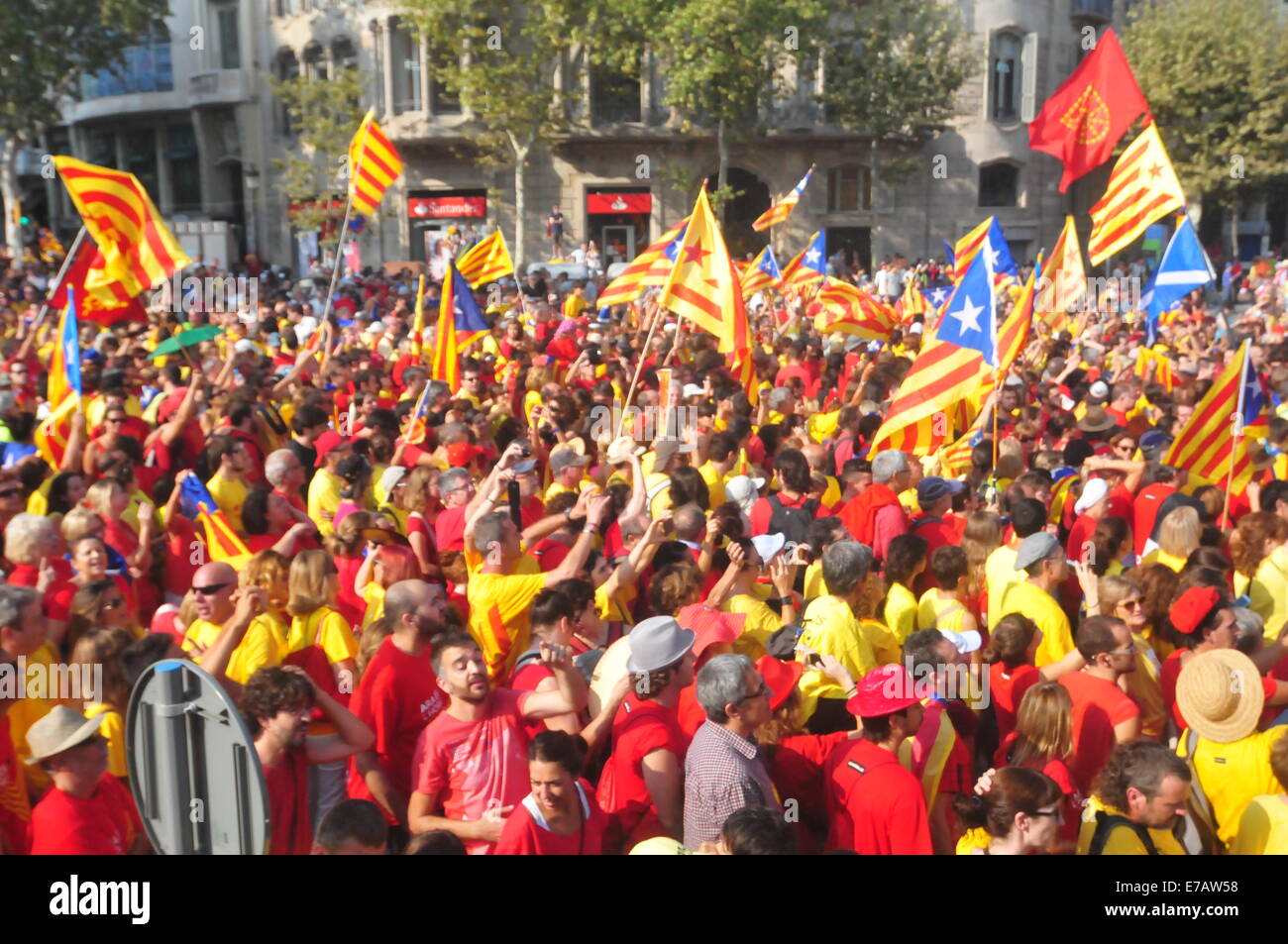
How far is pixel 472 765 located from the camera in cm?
429

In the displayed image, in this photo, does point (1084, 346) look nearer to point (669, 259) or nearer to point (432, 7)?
point (669, 259)

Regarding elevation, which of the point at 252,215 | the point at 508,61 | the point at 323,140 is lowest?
the point at 252,215

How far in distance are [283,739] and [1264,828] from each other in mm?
2950

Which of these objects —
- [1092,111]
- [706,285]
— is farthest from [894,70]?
[706,285]

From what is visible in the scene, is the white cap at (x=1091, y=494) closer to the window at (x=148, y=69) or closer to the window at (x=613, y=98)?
the window at (x=613, y=98)

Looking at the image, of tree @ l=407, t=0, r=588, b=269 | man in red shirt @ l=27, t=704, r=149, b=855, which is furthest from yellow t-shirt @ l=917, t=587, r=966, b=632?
tree @ l=407, t=0, r=588, b=269

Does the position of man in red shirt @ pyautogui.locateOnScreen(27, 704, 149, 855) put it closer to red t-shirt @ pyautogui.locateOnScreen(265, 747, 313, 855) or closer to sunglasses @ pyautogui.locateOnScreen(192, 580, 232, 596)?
red t-shirt @ pyautogui.locateOnScreen(265, 747, 313, 855)

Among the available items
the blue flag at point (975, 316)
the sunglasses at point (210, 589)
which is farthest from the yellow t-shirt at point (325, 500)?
the blue flag at point (975, 316)

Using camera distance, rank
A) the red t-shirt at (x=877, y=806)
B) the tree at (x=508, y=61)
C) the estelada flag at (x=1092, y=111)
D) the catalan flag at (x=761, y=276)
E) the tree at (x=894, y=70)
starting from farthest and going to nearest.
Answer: the tree at (x=894, y=70)
the tree at (x=508, y=61)
the catalan flag at (x=761, y=276)
the estelada flag at (x=1092, y=111)
the red t-shirt at (x=877, y=806)

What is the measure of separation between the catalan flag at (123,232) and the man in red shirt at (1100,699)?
7713mm

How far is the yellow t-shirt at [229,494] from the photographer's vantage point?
24.1 feet

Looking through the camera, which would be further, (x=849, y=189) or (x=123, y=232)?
(x=849, y=189)

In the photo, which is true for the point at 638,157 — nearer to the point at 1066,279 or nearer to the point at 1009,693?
the point at 1066,279

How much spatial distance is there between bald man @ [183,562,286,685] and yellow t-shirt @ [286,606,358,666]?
70 mm
